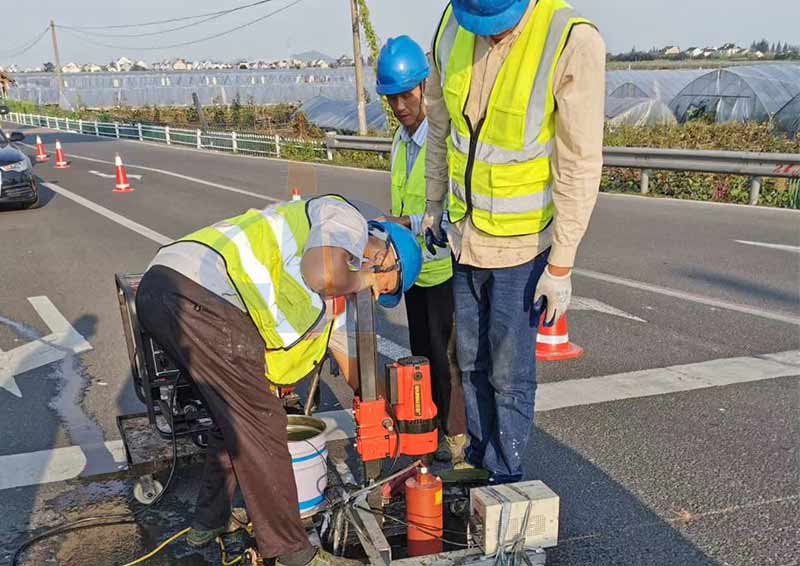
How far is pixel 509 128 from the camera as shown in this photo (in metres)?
2.80

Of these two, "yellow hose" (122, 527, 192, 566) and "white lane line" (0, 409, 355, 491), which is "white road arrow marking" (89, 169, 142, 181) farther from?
"yellow hose" (122, 527, 192, 566)

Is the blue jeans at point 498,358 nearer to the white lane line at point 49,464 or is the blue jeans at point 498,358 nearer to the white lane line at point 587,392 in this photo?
the white lane line at point 587,392

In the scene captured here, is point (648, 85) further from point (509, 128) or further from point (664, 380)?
point (509, 128)

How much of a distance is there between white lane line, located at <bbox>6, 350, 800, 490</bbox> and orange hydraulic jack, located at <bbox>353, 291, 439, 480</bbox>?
114 cm

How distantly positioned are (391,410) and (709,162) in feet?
33.1

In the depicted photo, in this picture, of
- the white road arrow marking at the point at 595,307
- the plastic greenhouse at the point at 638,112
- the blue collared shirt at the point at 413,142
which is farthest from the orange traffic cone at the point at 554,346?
the plastic greenhouse at the point at 638,112

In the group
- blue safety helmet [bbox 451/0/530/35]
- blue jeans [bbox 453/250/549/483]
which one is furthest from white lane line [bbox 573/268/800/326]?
blue safety helmet [bbox 451/0/530/35]

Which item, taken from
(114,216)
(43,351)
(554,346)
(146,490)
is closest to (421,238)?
(146,490)

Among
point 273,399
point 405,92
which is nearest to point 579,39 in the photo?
point 405,92

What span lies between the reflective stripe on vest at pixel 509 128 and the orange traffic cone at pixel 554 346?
2479 millimetres

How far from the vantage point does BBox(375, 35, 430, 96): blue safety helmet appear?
3.70 meters

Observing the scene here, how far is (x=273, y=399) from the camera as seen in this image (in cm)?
290

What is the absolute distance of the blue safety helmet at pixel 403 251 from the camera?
310 cm

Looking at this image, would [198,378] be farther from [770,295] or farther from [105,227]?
[105,227]
